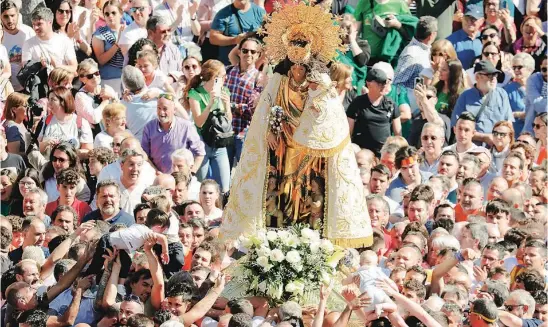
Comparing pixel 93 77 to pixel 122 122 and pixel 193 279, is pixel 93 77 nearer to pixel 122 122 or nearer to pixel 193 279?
pixel 122 122

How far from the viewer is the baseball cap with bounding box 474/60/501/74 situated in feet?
67.2

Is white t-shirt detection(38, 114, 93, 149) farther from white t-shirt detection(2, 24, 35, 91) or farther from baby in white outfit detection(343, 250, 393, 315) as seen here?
baby in white outfit detection(343, 250, 393, 315)

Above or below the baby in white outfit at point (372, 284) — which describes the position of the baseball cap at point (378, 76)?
above

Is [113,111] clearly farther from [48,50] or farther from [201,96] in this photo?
[48,50]

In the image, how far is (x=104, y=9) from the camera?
2020 centimetres

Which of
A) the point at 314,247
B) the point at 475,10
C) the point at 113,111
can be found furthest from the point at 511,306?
the point at 475,10

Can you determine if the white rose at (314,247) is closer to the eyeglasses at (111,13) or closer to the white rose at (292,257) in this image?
the white rose at (292,257)

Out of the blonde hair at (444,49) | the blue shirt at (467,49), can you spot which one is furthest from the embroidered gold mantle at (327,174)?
the blue shirt at (467,49)

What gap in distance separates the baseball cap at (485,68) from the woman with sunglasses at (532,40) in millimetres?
1669

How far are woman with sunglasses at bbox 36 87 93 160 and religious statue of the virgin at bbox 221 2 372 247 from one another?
282 centimetres

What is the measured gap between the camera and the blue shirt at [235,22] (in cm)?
2081

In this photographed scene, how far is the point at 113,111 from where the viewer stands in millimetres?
18109

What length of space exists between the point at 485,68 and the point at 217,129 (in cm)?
346

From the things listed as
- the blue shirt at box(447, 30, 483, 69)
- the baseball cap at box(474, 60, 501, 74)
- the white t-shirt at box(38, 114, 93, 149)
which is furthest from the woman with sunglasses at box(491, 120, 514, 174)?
the white t-shirt at box(38, 114, 93, 149)
